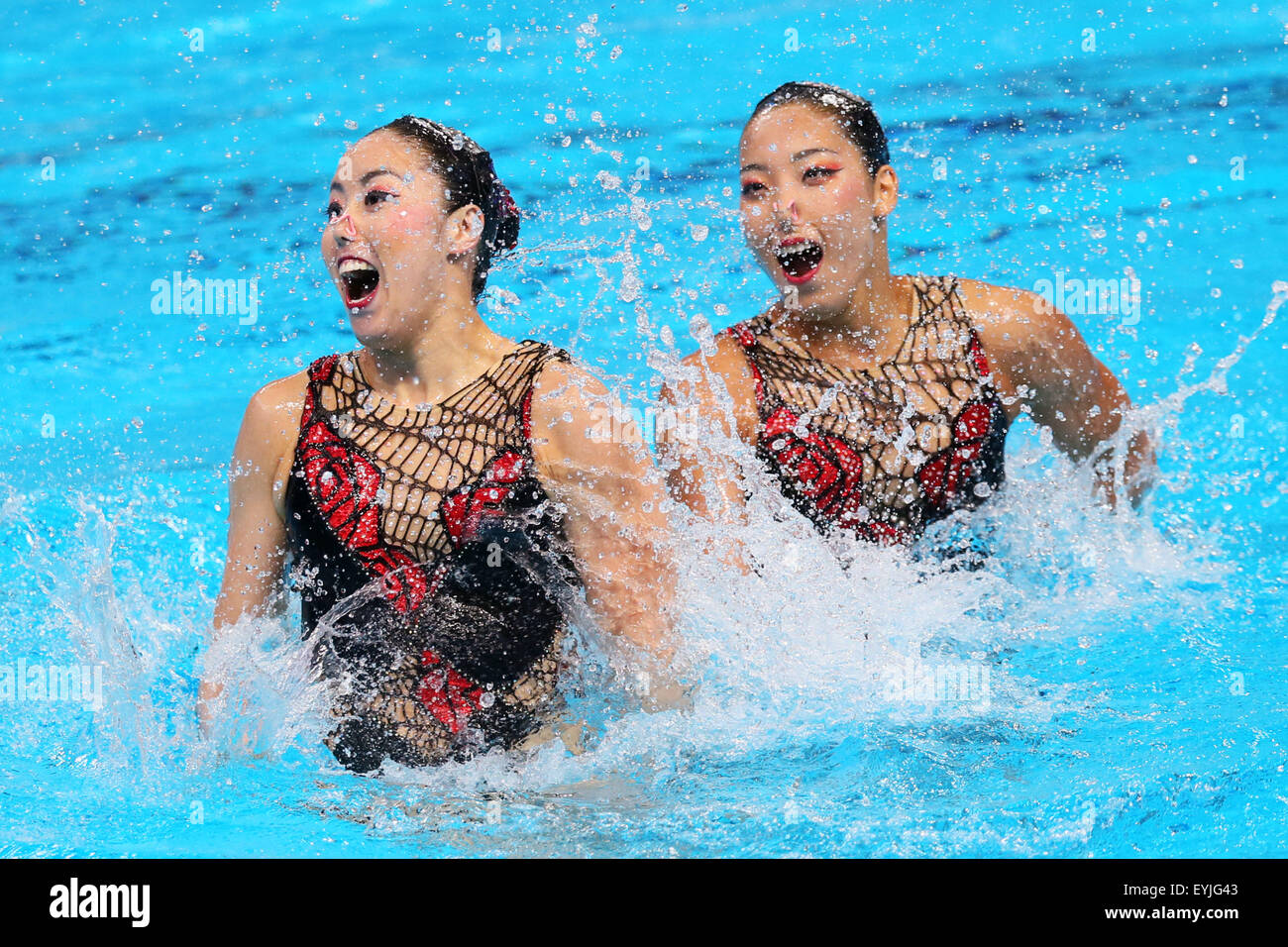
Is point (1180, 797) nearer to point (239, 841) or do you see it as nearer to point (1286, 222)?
point (239, 841)

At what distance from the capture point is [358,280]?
261 centimetres

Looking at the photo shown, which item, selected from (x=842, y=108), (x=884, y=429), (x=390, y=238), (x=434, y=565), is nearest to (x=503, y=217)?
(x=390, y=238)

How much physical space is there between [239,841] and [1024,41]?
5535 mm

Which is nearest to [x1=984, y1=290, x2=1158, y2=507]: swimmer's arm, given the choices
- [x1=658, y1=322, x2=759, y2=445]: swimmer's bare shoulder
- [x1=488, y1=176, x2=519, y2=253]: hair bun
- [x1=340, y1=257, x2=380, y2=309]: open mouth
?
[x1=658, y1=322, x2=759, y2=445]: swimmer's bare shoulder

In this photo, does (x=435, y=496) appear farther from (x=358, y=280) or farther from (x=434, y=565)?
(x=358, y=280)

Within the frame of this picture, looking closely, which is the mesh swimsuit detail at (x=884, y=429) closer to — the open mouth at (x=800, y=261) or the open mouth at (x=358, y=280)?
the open mouth at (x=800, y=261)

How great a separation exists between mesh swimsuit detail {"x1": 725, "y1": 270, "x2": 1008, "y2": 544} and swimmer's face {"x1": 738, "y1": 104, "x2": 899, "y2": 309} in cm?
16

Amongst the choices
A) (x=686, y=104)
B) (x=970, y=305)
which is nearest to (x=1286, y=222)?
(x=686, y=104)

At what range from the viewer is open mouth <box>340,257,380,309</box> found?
8.43 feet

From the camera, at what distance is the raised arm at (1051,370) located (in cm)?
318

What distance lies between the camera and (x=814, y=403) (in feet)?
10.1

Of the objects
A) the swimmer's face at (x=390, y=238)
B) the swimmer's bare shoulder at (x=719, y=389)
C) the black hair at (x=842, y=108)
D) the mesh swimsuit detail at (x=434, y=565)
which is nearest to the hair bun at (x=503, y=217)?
the swimmer's face at (x=390, y=238)

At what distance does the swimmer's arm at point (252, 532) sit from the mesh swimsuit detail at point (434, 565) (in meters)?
0.04

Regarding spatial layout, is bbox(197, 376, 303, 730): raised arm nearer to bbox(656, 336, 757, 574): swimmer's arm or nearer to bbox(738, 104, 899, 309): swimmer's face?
bbox(656, 336, 757, 574): swimmer's arm
